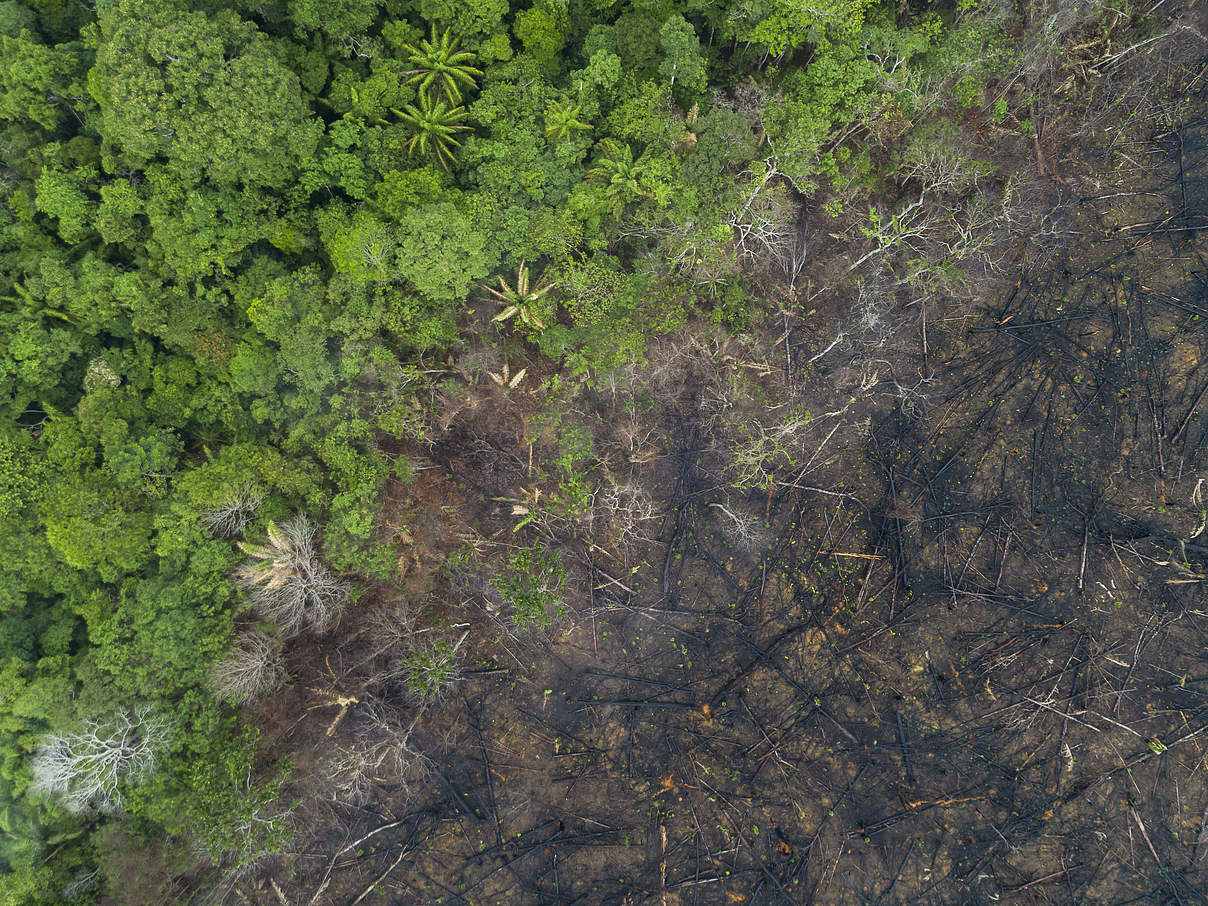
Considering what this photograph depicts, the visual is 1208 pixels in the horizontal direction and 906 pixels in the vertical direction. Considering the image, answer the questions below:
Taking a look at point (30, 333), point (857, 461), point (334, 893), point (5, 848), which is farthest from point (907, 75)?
point (5, 848)

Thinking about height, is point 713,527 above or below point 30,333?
below

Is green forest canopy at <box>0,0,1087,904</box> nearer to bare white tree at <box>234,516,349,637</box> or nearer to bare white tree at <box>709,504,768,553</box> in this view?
bare white tree at <box>234,516,349,637</box>

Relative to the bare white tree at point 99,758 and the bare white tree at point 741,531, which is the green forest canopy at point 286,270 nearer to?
the bare white tree at point 99,758

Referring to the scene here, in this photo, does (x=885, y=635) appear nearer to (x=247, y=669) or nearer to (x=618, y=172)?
(x=618, y=172)

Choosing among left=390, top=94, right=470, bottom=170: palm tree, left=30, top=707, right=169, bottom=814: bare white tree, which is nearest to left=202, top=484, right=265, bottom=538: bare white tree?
left=30, top=707, right=169, bottom=814: bare white tree

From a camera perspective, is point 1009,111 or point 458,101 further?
point 1009,111

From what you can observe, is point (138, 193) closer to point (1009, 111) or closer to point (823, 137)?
point (823, 137)
